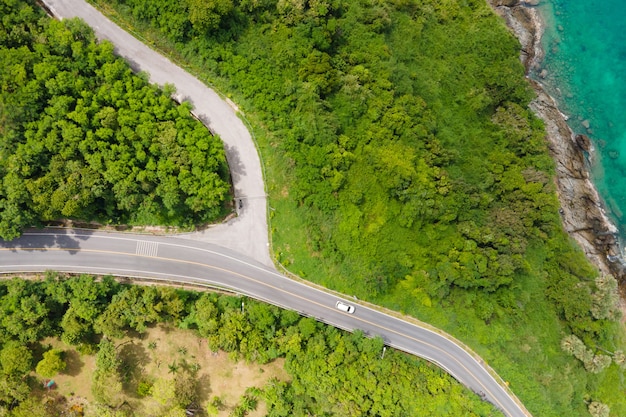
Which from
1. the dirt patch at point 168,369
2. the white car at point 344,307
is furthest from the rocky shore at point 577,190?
the dirt patch at point 168,369

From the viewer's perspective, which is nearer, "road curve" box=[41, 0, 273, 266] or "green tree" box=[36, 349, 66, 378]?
"green tree" box=[36, 349, 66, 378]

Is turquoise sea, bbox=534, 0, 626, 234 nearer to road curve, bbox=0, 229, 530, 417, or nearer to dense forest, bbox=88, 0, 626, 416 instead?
dense forest, bbox=88, 0, 626, 416

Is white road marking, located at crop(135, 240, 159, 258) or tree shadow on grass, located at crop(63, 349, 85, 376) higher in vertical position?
white road marking, located at crop(135, 240, 159, 258)

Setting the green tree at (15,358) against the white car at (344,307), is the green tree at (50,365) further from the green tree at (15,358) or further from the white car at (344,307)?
the white car at (344,307)

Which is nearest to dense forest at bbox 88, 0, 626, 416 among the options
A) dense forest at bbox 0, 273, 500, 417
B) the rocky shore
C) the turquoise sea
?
dense forest at bbox 0, 273, 500, 417

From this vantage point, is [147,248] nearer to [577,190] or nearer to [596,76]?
[577,190]

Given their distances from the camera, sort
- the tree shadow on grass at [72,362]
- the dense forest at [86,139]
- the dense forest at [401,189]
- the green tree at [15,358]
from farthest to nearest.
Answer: the dense forest at [401,189]
the tree shadow on grass at [72,362]
the dense forest at [86,139]
the green tree at [15,358]
